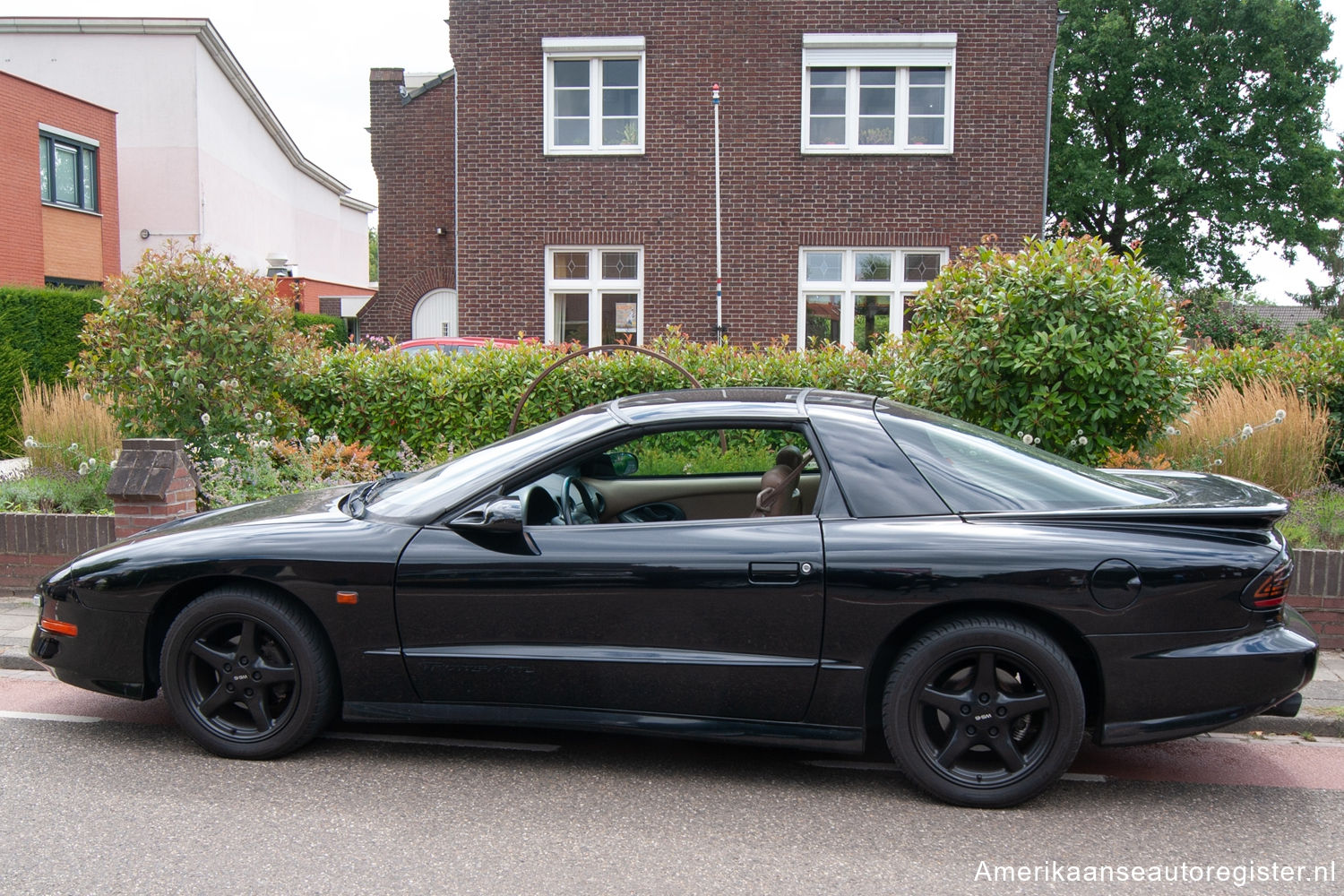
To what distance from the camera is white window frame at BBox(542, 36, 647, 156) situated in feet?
56.3

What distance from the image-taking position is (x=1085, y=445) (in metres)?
6.94

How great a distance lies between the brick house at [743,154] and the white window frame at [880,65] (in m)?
0.03

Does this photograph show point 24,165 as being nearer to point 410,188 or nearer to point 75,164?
point 75,164

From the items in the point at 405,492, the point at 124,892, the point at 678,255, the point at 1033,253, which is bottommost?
the point at 124,892

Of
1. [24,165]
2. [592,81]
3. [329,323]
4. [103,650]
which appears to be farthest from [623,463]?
[329,323]

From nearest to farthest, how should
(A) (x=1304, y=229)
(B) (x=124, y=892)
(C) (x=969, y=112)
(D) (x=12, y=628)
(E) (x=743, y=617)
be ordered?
(B) (x=124, y=892), (E) (x=743, y=617), (D) (x=12, y=628), (C) (x=969, y=112), (A) (x=1304, y=229)

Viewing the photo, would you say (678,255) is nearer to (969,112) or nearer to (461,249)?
(461,249)

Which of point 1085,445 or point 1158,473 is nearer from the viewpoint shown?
point 1158,473

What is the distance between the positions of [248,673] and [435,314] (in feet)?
62.2

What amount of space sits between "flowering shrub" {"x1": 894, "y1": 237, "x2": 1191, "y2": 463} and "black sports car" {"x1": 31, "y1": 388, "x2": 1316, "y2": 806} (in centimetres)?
245

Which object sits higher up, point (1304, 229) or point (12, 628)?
point (1304, 229)

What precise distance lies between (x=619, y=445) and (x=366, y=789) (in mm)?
1636

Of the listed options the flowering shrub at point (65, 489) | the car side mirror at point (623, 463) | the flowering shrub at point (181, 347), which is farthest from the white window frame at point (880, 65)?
the car side mirror at point (623, 463)

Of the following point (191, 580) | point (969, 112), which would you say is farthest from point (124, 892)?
point (969, 112)
